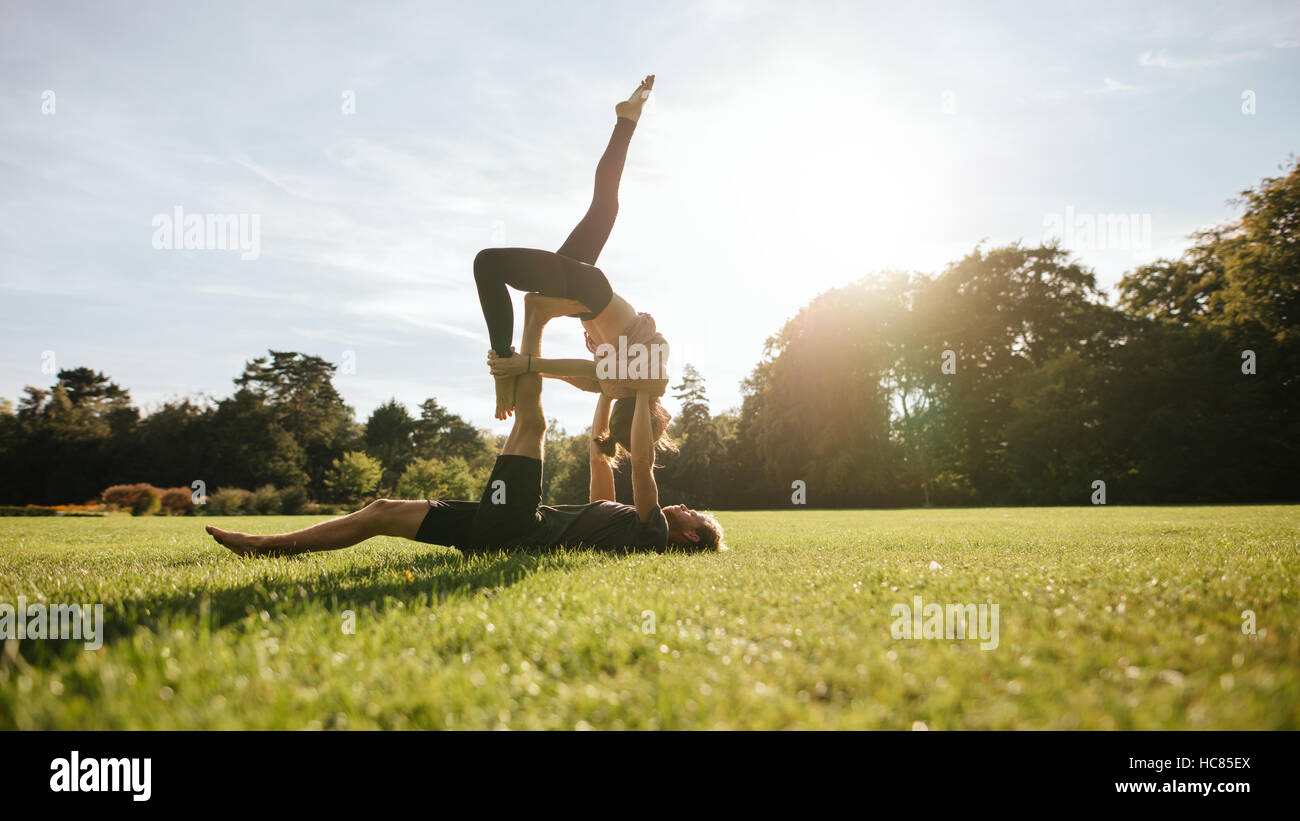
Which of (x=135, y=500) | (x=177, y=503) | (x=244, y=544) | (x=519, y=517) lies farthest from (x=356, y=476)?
(x=519, y=517)

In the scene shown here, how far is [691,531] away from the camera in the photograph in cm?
514

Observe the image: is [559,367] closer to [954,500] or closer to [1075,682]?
[1075,682]

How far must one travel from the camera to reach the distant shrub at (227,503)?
27547 mm

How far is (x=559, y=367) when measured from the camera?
431 cm

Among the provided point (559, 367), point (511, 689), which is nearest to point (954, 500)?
point (559, 367)

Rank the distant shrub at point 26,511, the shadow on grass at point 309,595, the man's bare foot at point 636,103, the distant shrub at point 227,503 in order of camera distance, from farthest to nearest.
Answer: the distant shrub at point 227,503
the distant shrub at point 26,511
the man's bare foot at point 636,103
the shadow on grass at point 309,595

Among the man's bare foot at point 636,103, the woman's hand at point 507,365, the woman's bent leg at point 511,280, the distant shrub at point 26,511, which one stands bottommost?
the distant shrub at point 26,511

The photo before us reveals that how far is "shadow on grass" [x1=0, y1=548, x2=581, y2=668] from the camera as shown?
194 cm

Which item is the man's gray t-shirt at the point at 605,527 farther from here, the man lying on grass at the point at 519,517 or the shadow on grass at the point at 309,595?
the shadow on grass at the point at 309,595

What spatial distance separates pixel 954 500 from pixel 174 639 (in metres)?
37.5

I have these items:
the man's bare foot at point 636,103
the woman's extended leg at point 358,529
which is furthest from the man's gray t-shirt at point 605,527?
the man's bare foot at point 636,103

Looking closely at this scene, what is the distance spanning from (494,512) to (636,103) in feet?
12.1

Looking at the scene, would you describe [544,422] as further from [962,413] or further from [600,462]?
[962,413]
